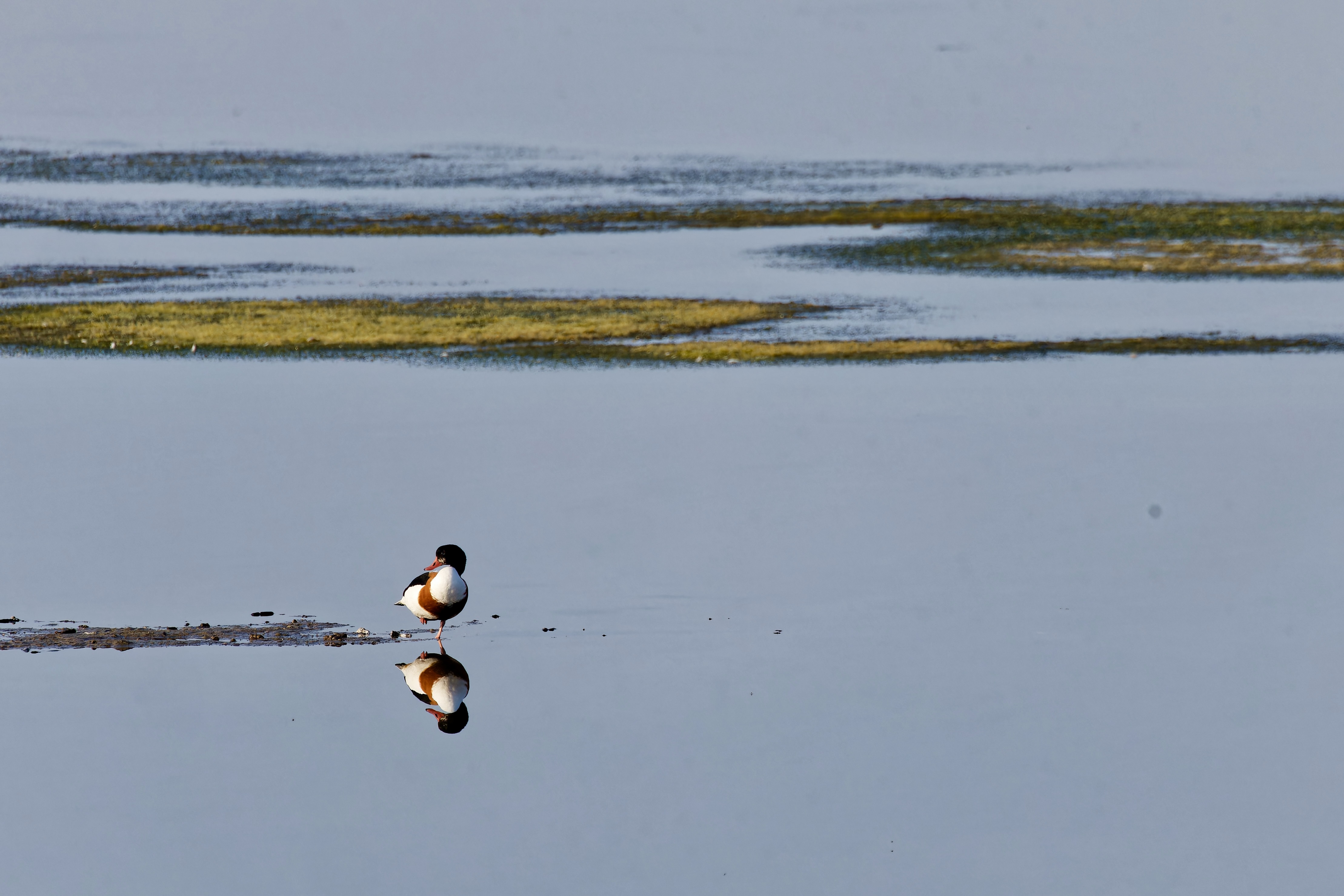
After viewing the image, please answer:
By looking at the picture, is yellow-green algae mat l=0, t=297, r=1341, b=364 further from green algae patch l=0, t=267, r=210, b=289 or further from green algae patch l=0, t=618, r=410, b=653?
green algae patch l=0, t=618, r=410, b=653

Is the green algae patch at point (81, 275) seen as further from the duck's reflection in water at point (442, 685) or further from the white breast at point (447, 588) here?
the duck's reflection in water at point (442, 685)

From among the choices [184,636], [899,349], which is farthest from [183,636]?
[899,349]

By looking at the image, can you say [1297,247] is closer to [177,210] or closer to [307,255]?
[307,255]

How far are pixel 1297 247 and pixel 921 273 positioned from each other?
6716 millimetres

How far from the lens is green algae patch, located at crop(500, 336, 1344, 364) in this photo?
2066 centimetres

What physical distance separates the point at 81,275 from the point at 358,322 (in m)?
6.18

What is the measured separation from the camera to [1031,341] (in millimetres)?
21453

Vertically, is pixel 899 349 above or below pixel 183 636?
above

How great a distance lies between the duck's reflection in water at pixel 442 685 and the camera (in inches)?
382

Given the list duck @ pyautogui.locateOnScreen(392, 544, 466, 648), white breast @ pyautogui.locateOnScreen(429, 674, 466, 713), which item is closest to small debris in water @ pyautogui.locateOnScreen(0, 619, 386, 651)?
duck @ pyautogui.locateOnScreen(392, 544, 466, 648)

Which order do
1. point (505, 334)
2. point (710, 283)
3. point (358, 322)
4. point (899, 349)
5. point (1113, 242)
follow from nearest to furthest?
1. point (899, 349)
2. point (505, 334)
3. point (358, 322)
4. point (710, 283)
5. point (1113, 242)

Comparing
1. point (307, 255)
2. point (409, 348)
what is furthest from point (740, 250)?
point (409, 348)

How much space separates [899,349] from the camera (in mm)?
20984

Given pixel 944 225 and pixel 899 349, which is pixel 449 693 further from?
pixel 944 225
